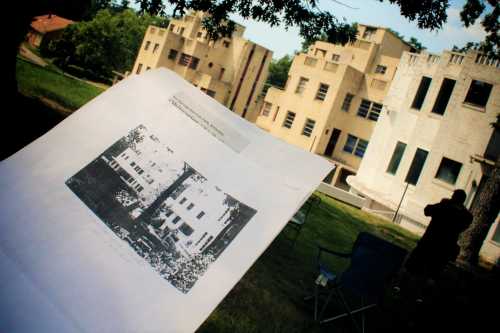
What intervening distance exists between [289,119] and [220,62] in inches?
515

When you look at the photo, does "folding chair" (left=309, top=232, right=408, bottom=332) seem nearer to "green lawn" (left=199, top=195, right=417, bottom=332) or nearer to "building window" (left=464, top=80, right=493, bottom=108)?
"green lawn" (left=199, top=195, right=417, bottom=332)

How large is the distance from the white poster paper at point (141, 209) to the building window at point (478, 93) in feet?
63.9

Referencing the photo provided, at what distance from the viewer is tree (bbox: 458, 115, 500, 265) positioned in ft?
31.9

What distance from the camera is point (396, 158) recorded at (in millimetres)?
19922

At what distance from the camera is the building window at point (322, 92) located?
2803cm

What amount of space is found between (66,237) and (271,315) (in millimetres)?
2477

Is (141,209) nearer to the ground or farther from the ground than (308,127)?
nearer to the ground

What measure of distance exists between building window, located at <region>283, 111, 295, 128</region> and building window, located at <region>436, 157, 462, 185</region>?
14.3 m

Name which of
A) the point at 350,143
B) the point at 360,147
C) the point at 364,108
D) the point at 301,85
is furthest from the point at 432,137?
the point at 301,85

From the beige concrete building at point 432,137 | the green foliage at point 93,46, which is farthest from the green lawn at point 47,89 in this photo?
the green foliage at point 93,46

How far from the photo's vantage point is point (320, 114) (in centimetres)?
2794

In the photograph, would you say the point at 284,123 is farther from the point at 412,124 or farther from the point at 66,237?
the point at 66,237

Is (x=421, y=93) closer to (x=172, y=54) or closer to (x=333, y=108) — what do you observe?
(x=333, y=108)

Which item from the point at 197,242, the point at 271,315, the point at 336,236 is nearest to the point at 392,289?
the point at 271,315
